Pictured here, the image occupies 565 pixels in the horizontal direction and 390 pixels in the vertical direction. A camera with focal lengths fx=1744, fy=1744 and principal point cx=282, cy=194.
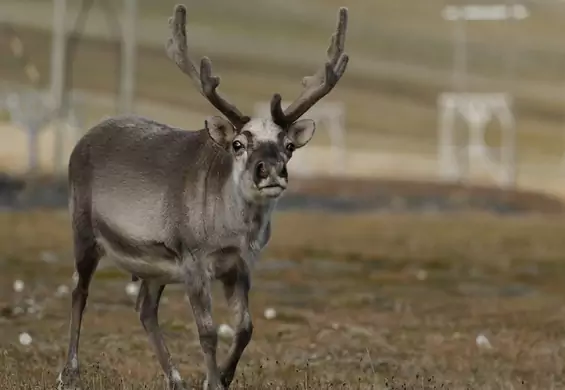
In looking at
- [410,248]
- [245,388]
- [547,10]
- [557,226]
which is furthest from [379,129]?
[245,388]

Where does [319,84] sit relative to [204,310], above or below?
above

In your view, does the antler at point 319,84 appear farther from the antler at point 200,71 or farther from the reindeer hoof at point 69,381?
the reindeer hoof at point 69,381

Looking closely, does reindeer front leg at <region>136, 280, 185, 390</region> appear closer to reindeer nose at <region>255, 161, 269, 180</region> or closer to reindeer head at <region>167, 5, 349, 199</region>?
reindeer head at <region>167, 5, 349, 199</region>

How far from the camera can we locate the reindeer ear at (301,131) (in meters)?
11.5

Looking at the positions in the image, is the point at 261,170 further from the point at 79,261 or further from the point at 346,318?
the point at 346,318

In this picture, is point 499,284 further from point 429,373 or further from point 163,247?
point 163,247

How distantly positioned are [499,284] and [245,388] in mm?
13539

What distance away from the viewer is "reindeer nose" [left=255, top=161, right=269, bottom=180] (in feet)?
35.4

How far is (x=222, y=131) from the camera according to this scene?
448 inches

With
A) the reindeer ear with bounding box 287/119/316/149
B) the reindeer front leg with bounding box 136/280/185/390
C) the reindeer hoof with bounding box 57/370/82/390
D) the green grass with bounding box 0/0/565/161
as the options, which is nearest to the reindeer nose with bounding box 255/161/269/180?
the reindeer ear with bounding box 287/119/316/149

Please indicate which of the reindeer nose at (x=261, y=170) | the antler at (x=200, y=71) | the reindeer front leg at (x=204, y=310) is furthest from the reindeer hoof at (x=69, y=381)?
the reindeer nose at (x=261, y=170)

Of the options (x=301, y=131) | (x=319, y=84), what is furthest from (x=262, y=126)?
(x=319, y=84)

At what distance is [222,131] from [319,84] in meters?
0.83

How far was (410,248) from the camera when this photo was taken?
32.9 m
